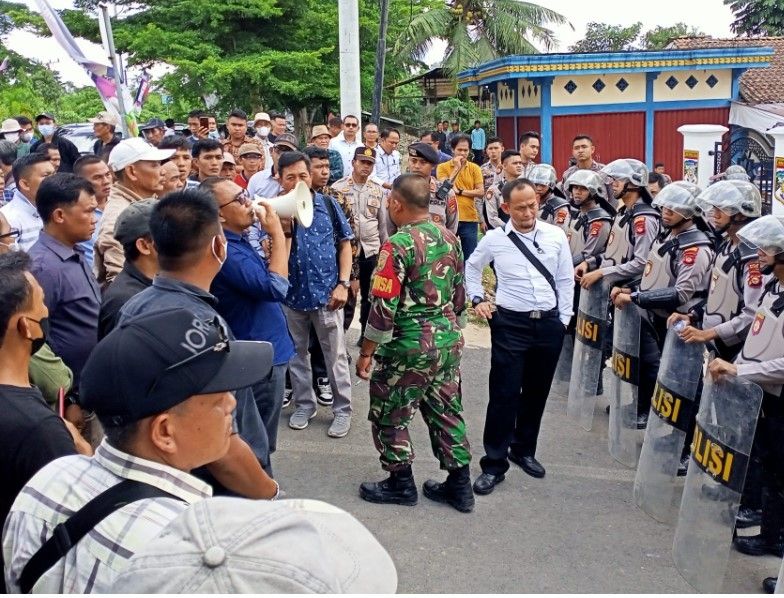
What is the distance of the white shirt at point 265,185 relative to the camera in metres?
6.23

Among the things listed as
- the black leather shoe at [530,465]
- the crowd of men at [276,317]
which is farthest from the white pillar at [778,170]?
the black leather shoe at [530,465]

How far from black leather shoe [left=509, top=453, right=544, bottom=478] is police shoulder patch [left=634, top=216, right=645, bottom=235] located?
1.96 m

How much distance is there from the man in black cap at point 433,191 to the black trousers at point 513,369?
2333 mm

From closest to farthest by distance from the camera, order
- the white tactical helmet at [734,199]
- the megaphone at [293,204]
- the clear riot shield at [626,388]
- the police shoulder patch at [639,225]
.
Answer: the megaphone at [293,204]
the white tactical helmet at [734,199]
the clear riot shield at [626,388]
the police shoulder patch at [639,225]

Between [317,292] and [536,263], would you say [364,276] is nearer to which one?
[317,292]

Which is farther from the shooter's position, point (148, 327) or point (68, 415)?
point (68, 415)

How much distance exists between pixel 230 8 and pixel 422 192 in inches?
706

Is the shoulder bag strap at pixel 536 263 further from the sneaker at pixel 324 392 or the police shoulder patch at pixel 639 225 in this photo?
the sneaker at pixel 324 392

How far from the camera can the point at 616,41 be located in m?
43.9

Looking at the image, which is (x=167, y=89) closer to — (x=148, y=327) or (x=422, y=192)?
(x=422, y=192)

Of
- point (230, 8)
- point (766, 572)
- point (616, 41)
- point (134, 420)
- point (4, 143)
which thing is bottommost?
point (766, 572)

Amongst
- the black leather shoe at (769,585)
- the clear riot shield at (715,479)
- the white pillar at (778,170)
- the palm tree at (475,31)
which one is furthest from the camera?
the palm tree at (475,31)

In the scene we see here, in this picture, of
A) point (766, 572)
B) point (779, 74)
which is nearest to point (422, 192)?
point (766, 572)

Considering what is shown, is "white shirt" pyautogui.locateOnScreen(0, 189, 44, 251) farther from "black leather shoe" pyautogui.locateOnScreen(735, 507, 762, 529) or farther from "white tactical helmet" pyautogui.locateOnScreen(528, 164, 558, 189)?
"black leather shoe" pyautogui.locateOnScreen(735, 507, 762, 529)
